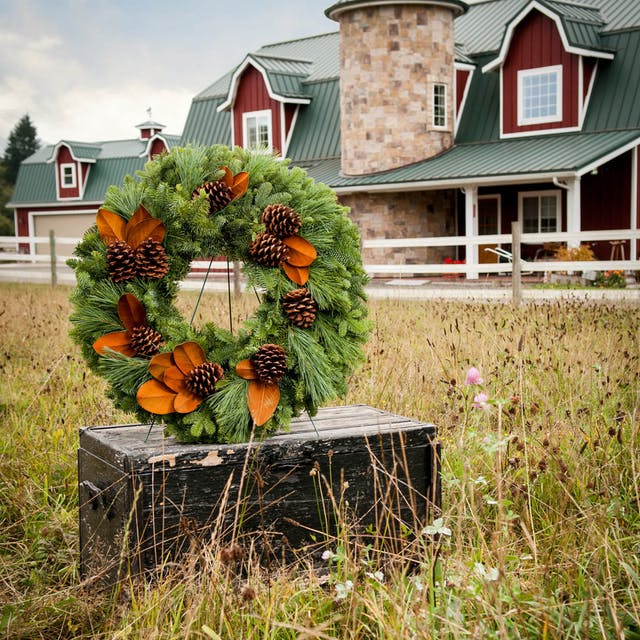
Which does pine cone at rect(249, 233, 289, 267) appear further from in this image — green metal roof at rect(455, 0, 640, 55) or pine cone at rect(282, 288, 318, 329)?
green metal roof at rect(455, 0, 640, 55)

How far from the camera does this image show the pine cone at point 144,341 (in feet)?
10.3

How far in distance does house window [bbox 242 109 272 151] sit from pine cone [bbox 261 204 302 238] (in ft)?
66.9

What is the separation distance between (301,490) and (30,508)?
1.48 meters

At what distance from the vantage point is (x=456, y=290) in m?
14.0

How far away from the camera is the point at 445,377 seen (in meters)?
5.32

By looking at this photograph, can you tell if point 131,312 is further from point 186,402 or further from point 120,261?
point 186,402

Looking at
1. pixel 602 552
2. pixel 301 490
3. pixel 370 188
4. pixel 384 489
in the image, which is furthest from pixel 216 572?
pixel 370 188

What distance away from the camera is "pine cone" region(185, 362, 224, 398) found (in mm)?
3055

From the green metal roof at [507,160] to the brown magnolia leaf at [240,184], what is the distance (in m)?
14.6

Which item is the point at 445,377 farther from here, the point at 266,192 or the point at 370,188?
the point at 370,188

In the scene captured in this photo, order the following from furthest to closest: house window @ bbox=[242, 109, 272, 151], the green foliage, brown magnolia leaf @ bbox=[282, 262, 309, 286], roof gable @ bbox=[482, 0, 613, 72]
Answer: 1. house window @ bbox=[242, 109, 272, 151]
2. roof gable @ bbox=[482, 0, 613, 72]
3. the green foliage
4. brown magnolia leaf @ bbox=[282, 262, 309, 286]

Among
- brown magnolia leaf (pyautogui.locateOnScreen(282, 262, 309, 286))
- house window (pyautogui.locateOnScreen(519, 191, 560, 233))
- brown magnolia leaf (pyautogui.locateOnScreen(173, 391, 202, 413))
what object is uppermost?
house window (pyautogui.locateOnScreen(519, 191, 560, 233))

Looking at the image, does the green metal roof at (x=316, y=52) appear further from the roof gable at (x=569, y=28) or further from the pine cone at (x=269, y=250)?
the pine cone at (x=269, y=250)

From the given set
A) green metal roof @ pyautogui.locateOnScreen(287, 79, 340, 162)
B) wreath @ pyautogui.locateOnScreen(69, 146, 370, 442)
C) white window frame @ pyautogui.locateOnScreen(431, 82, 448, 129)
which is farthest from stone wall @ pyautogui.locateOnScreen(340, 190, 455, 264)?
wreath @ pyautogui.locateOnScreen(69, 146, 370, 442)
